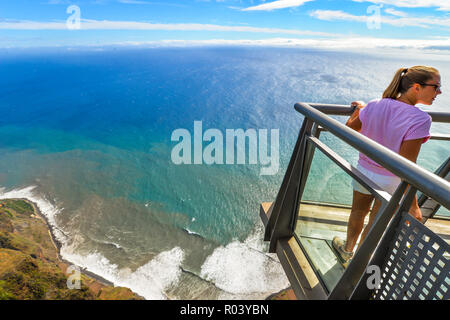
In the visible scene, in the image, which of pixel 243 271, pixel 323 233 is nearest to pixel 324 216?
pixel 323 233

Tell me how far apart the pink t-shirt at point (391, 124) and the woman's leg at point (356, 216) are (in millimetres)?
281

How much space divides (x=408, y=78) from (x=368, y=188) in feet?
4.19

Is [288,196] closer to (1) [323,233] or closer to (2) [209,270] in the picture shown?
(1) [323,233]

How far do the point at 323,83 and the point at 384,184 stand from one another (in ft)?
387

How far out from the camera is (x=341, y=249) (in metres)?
2.38

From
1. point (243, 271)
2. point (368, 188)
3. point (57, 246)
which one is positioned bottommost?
point (243, 271)

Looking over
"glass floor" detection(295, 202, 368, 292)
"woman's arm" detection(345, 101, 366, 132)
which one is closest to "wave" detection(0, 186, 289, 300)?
"glass floor" detection(295, 202, 368, 292)

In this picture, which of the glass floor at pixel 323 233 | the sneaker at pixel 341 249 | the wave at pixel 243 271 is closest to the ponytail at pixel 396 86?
the glass floor at pixel 323 233

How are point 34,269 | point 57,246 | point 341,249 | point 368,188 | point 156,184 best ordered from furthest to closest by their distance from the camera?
point 156,184 < point 57,246 < point 34,269 < point 341,249 < point 368,188

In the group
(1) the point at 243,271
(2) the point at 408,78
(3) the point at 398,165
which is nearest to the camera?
(3) the point at 398,165

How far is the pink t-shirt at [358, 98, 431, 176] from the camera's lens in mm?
1868

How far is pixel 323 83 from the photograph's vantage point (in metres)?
106

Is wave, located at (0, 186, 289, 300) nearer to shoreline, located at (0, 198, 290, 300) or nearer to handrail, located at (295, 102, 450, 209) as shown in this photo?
shoreline, located at (0, 198, 290, 300)
